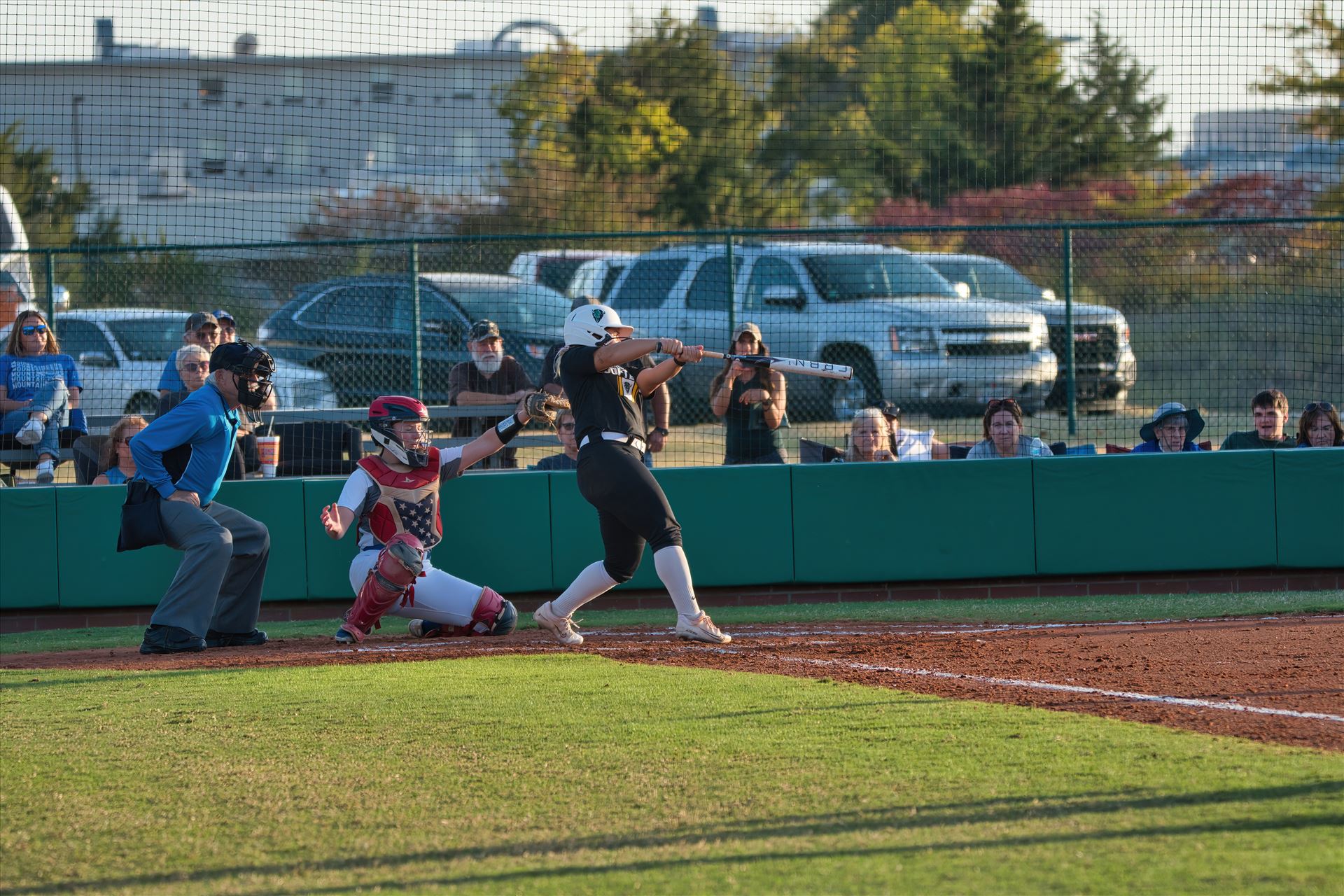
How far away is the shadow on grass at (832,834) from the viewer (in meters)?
3.85

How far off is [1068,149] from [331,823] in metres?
28.4

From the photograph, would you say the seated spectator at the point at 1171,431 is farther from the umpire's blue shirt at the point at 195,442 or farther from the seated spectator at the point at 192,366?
the seated spectator at the point at 192,366

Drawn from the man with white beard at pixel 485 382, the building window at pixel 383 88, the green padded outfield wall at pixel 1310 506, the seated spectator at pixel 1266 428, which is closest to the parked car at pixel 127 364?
the man with white beard at pixel 485 382

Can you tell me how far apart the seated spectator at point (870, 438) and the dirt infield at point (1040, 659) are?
1940 millimetres

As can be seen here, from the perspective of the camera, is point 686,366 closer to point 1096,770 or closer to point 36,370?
point 36,370

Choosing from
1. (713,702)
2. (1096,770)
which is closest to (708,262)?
(713,702)

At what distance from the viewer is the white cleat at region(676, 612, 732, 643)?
7.50m

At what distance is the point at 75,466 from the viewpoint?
405 inches

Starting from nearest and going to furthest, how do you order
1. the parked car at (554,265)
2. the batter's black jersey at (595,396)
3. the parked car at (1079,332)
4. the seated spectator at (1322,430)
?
1. the batter's black jersey at (595,396)
2. the seated spectator at (1322,430)
3. the parked car at (1079,332)
4. the parked car at (554,265)

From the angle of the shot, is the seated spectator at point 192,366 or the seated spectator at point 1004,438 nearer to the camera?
the seated spectator at point 192,366

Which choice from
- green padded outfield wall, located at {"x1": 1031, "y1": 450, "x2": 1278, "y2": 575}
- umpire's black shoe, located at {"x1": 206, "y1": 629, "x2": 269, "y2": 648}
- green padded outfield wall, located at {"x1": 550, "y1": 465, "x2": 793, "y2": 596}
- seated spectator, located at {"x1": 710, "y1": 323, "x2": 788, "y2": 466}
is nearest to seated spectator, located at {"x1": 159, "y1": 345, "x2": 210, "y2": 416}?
umpire's black shoe, located at {"x1": 206, "y1": 629, "x2": 269, "y2": 648}

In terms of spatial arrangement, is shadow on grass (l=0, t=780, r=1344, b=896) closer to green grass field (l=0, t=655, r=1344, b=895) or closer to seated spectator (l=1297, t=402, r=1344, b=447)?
green grass field (l=0, t=655, r=1344, b=895)

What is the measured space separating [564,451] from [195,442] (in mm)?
2968

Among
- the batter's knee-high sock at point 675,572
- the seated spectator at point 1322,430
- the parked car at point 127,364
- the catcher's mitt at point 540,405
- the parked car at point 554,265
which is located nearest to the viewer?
the batter's knee-high sock at point 675,572
